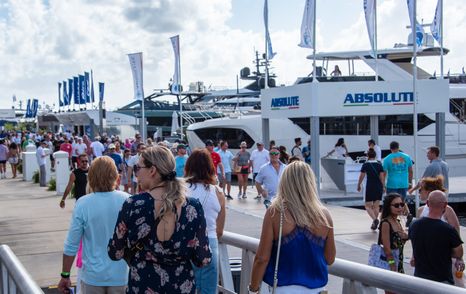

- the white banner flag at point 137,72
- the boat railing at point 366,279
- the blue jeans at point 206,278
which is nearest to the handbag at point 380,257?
the boat railing at point 366,279

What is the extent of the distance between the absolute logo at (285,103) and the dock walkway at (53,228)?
279 cm

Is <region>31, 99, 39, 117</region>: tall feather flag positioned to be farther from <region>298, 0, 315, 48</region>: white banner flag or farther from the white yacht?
<region>298, 0, 315, 48</region>: white banner flag

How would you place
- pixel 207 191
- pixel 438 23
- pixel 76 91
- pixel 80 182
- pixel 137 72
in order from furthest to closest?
pixel 76 91 < pixel 137 72 < pixel 438 23 < pixel 80 182 < pixel 207 191

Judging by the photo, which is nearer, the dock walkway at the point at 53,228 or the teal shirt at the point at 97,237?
the teal shirt at the point at 97,237

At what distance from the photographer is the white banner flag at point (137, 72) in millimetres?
31328

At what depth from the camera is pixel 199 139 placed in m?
31.9

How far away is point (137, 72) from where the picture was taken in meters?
31.4

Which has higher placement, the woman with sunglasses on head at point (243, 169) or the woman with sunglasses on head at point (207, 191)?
the woman with sunglasses on head at point (207, 191)

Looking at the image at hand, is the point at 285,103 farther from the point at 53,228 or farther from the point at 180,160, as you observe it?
the point at 53,228

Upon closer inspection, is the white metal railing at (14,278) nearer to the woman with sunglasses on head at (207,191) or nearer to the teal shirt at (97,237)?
the teal shirt at (97,237)

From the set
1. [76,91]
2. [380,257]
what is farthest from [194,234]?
[76,91]

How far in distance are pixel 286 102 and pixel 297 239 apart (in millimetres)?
15731

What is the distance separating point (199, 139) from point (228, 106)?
22623 mm

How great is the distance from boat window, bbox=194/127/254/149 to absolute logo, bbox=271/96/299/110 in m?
9.17
